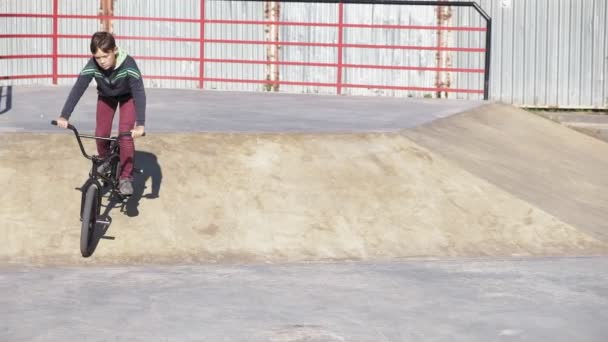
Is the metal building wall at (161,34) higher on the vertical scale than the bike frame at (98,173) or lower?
higher

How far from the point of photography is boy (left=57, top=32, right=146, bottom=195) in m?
10.8

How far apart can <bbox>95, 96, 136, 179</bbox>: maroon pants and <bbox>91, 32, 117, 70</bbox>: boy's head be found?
0.75 meters

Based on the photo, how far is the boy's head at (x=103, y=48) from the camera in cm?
1073

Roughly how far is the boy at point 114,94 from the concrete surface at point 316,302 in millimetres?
1181

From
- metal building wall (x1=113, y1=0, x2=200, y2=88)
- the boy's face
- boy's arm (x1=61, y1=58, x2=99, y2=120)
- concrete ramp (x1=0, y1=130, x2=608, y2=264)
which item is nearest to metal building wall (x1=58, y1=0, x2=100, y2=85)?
metal building wall (x1=113, y1=0, x2=200, y2=88)

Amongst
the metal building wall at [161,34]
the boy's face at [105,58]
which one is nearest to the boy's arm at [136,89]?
the boy's face at [105,58]

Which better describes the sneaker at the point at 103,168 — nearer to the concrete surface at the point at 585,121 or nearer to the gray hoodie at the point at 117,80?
the gray hoodie at the point at 117,80

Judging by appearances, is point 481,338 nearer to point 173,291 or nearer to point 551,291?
point 551,291

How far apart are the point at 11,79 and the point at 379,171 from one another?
11.9 meters

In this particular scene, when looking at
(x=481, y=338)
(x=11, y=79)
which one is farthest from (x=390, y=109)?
(x=481, y=338)

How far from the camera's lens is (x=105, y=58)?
10805mm

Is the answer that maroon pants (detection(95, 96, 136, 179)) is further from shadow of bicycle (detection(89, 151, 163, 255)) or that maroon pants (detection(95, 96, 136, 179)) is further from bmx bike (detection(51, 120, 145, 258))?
shadow of bicycle (detection(89, 151, 163, 255))

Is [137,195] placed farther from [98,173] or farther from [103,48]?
[103,48]

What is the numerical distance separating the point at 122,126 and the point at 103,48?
1.02 metres
